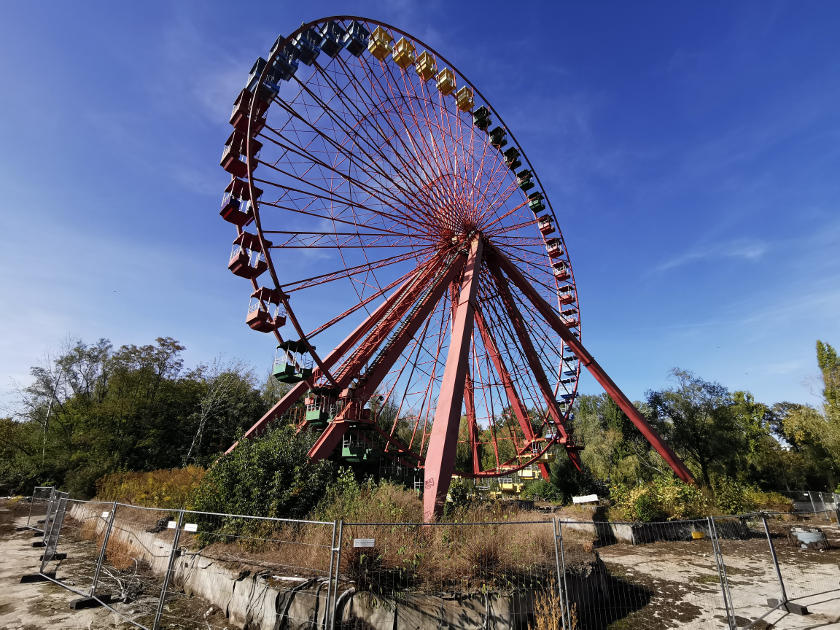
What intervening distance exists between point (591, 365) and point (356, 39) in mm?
17522

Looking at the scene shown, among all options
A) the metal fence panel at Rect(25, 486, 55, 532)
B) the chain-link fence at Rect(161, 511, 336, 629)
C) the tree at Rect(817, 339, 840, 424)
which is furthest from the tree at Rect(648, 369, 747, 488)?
the metal fence panel at Rect(25, 486, 55, 532)

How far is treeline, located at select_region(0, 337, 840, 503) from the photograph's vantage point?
984 inches

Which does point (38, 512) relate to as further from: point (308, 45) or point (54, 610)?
point (308, 45)

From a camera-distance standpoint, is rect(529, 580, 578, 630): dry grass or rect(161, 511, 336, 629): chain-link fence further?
rect(161, 511, 336, 629): chain-link fence

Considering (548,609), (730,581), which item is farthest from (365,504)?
(730,581)

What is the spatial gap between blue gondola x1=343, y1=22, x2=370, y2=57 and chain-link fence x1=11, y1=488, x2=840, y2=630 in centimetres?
1509

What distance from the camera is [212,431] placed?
98.4 feet

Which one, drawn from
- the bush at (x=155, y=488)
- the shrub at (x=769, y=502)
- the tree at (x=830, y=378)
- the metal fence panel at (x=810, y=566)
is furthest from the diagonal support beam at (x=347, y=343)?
the tree at (x=830, y=378)

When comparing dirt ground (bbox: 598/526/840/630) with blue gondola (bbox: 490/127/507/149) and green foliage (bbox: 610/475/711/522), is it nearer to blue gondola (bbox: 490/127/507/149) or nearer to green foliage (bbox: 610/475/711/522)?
green foliage (bbox: 610/475/711/522)

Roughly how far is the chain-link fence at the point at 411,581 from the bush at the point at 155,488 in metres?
1.77

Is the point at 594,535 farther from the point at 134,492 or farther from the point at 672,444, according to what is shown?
the point at 672,444

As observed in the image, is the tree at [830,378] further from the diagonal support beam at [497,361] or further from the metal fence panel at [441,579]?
the metal fence panel at [441,579]

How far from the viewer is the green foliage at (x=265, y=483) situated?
978cm

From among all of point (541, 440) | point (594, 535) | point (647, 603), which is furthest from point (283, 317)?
point (541, 440)
